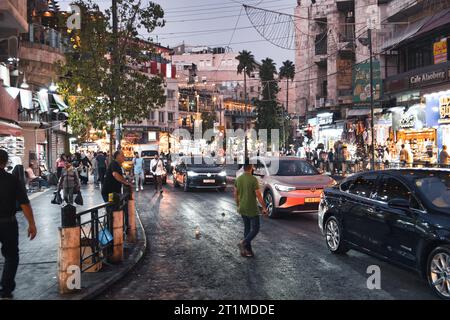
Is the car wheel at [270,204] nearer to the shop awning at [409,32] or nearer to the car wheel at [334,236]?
the car wheel at [334,236]

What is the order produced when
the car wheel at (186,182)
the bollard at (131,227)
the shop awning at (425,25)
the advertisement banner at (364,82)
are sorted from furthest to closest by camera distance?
1. the advertisement banner at (364,82)
2. the car wheel at (186,182)
3. the shop awning at (425,25)
4. the bollard at (131,227)

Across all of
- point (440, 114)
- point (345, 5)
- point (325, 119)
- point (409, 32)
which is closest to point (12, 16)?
point (440, 114)

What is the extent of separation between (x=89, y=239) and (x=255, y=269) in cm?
269

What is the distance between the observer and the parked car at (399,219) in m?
5.92

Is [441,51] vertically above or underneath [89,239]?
above

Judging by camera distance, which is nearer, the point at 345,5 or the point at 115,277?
the point at 115,277

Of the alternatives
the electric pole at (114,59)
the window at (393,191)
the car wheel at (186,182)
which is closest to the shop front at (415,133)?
the car wheel at (186,182)

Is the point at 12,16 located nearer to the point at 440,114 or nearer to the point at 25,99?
the point at 25,99

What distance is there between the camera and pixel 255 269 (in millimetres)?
7574
